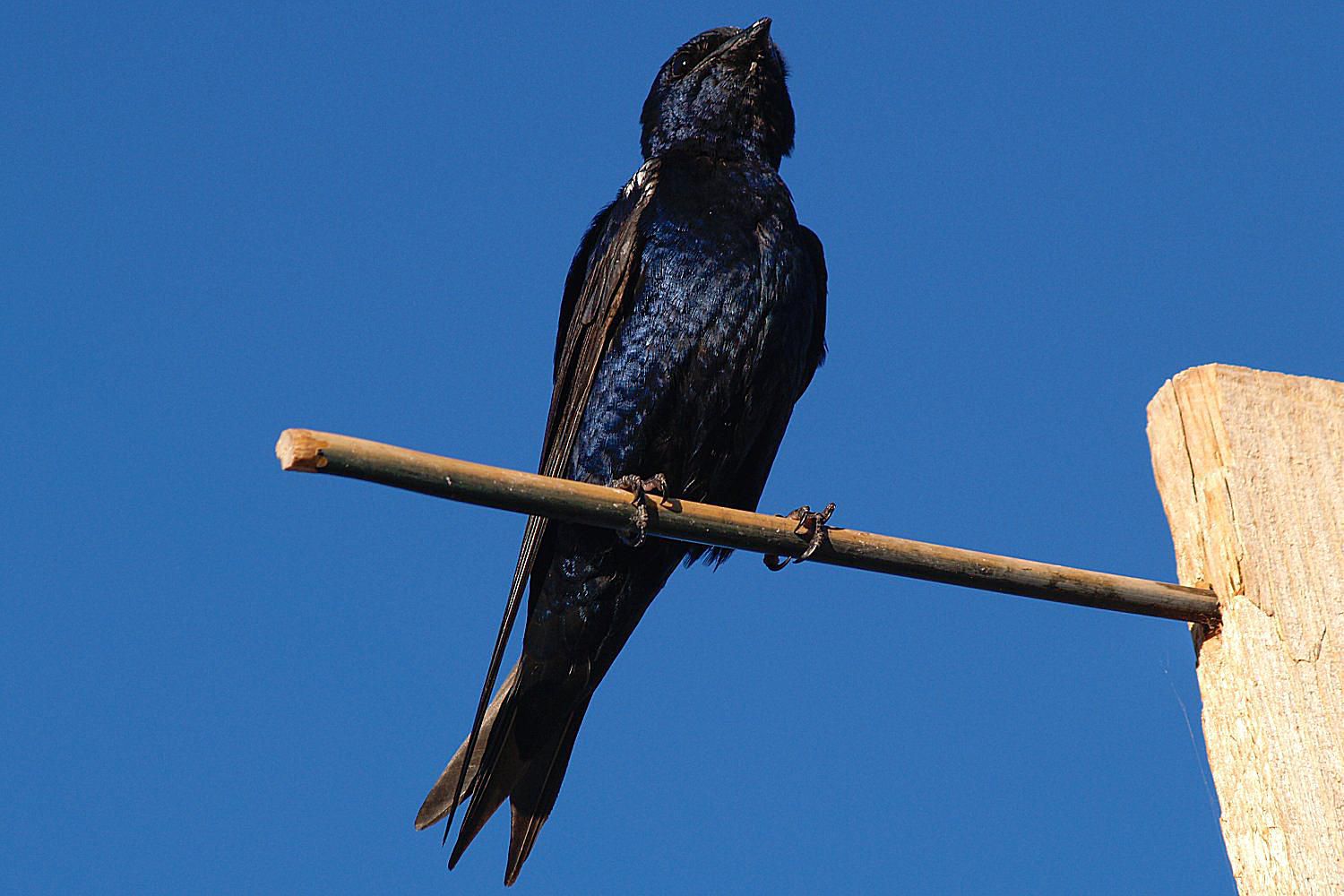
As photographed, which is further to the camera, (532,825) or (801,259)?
(801,259)

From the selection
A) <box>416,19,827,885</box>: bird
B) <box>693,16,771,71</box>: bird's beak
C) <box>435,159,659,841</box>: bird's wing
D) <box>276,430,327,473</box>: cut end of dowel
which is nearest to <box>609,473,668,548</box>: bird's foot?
<box>416,19,827,885</box>: bird

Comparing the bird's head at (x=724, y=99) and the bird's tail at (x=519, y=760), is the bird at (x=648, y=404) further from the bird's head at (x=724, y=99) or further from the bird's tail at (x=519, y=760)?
the bird's head at (x=724, y=99)

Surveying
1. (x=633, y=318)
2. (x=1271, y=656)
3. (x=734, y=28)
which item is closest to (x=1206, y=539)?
(x=1271, y=656)

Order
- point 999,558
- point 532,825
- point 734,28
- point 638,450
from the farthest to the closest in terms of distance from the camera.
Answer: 1. point 734,28
2. point 638,450
3. point 532,825
4. point 999,558

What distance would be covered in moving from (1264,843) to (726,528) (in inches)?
41.8

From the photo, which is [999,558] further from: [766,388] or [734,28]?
[734,28]

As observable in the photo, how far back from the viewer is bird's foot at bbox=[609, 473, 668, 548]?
2.62m

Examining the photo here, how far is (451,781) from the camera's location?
351 centimetres

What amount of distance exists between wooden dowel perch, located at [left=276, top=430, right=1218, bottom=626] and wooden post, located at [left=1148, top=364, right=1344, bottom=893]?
0.11m

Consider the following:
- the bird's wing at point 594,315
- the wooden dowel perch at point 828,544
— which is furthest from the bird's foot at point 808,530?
the bird's wing at point 594,315

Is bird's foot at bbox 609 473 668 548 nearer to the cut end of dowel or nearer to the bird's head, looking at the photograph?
the cut end of dowel

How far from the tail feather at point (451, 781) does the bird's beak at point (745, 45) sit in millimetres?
2480

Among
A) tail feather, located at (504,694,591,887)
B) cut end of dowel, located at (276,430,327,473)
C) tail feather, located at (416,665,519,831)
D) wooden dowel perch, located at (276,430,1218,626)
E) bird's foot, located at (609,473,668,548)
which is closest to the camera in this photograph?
cut end of dowel, located at (276,430,327,473)

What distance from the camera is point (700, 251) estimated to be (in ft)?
13.4
